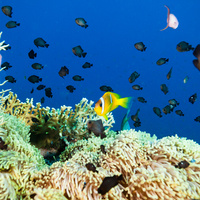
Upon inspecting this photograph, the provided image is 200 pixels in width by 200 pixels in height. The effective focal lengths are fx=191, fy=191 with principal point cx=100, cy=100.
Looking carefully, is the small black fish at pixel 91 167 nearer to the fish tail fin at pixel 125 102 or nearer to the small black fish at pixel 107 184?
the small black fish at pixel 107 184

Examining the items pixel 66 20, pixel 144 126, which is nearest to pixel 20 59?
pixel 66 20

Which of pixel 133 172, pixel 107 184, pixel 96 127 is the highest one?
pixel 96 127

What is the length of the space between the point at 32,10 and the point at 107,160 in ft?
194

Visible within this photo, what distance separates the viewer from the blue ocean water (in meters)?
52.9

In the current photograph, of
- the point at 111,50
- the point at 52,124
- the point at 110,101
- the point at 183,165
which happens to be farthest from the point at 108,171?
the point at 111,50

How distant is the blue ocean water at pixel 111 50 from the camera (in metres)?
52.9

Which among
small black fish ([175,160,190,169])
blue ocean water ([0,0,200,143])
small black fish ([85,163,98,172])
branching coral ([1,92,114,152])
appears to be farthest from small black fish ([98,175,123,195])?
blue ocean water ([0,0,200,143])

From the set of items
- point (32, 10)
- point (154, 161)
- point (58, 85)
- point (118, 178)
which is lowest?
point (118, 178)

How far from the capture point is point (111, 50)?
55.8 meters

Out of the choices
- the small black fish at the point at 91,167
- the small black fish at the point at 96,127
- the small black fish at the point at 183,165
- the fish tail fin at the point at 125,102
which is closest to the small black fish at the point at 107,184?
the small black fish at the point at 91,167

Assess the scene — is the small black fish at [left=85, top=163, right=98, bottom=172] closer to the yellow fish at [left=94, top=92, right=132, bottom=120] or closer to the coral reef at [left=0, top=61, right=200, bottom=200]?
the coral reef at [left=0, top=61, right=200, bottom=200]

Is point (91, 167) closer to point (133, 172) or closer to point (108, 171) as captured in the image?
point (108, 171)

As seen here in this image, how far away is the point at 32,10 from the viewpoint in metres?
52.2

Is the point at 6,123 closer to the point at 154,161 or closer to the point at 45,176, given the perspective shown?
the point at 45,176
